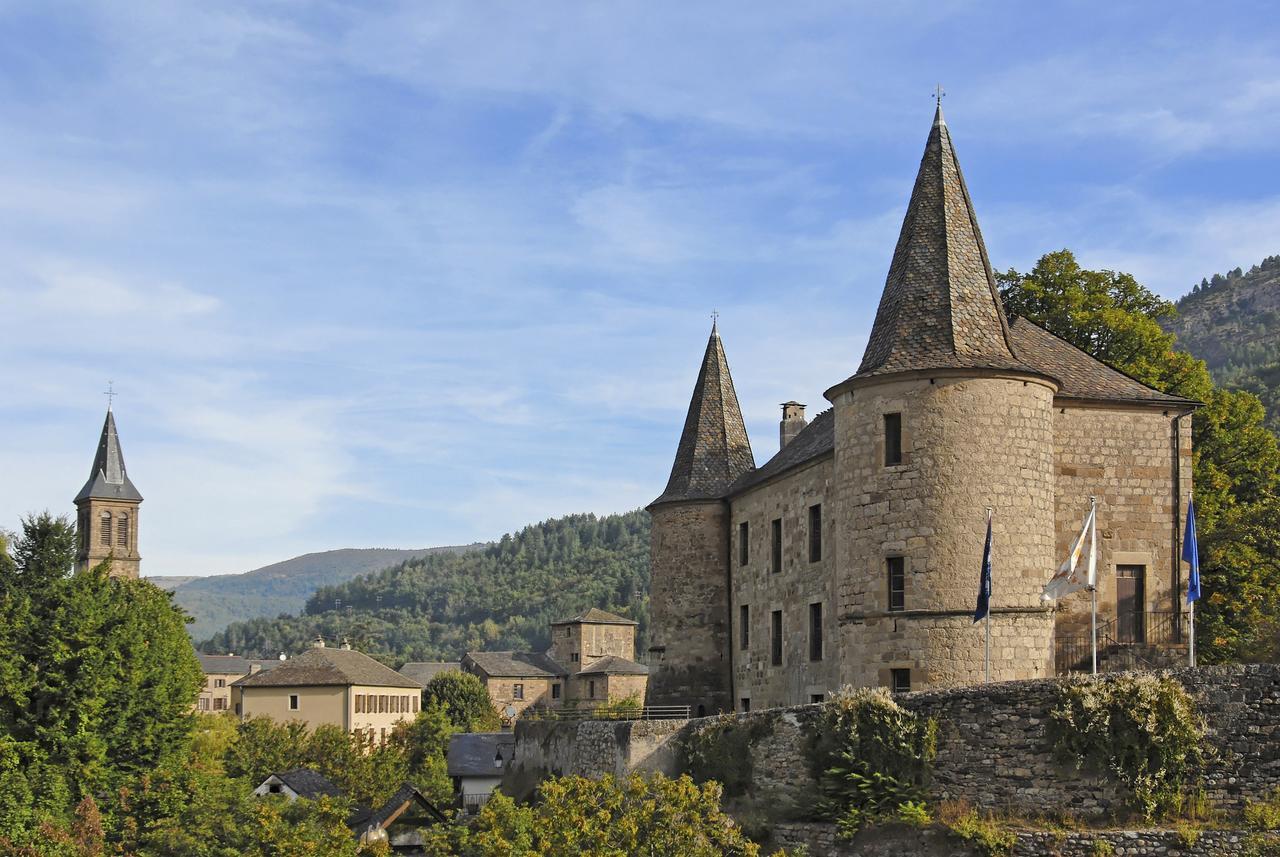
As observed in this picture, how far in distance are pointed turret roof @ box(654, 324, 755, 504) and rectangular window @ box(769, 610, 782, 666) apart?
215 inches

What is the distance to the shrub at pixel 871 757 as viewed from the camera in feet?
84.5

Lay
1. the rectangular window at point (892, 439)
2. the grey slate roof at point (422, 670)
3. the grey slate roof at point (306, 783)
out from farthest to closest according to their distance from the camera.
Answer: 1. the grey slate roof at point (422, 670)
2. the grey slate roof at point (306, 783)
3. the rectangular window at point (892, 439)

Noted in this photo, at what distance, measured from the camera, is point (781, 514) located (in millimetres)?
38750

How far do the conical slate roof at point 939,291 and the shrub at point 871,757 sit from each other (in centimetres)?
707

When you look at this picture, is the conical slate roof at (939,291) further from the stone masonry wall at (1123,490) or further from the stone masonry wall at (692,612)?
the stone masonry wall at (692,612)

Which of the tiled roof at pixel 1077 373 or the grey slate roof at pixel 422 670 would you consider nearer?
the tiled roof at pixel 1077 373

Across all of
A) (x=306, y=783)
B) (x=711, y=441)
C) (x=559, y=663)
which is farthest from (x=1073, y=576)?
(x=559, y=663)

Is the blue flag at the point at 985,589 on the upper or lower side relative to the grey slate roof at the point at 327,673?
A: upper

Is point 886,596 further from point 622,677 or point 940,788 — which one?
point 622,677

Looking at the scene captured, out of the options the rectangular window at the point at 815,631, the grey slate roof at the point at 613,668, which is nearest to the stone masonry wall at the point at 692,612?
the rectangular window at the point at 815,631

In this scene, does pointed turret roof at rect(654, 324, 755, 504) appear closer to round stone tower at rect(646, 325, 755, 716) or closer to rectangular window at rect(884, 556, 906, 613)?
round stone tower at rect(646, 325, 755, 716)

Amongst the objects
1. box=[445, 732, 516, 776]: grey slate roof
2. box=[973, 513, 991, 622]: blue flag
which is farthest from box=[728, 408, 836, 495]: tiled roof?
box=[445, 732, 516, 776]: grey slate roof

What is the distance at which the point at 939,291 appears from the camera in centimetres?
3092

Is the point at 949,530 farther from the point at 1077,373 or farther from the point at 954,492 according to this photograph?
the point at 1077,373
